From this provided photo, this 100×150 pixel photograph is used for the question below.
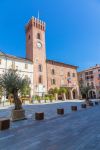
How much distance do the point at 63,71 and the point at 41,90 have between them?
1024 cm

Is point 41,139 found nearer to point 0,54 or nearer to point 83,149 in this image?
point 83,149

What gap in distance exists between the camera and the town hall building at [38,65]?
34125 mm

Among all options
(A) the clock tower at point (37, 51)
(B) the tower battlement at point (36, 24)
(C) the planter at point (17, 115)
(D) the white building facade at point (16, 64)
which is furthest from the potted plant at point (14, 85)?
(B) the tower battlement at point (36, 24)

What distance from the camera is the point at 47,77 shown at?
38844 millimetres

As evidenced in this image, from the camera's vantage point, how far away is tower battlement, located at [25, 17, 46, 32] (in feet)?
126

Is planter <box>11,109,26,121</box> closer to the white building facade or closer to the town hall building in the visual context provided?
the white building facade

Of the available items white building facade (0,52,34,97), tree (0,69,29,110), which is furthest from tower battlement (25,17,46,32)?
tree (0,69,29,110)

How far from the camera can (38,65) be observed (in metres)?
37.0

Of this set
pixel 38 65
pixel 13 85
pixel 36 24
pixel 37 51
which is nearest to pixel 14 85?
pixel 13 85

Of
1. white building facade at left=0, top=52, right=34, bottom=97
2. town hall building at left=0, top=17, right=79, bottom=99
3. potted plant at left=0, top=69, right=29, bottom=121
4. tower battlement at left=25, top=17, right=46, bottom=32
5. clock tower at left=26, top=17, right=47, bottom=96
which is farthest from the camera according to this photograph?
tower battlement at left=25, top=17, right=46, bottom=32

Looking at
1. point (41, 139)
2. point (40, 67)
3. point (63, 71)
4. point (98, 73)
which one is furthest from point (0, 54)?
point (98, 73)

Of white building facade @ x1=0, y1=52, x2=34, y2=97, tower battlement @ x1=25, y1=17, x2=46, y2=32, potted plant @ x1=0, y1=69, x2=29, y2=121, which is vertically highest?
tower battlement @ x1=25, y1=17, x2=46, y2=32

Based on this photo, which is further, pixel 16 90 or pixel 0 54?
pixel 0 54

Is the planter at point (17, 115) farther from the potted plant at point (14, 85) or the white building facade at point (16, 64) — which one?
the white building facade at point (16, 64)
